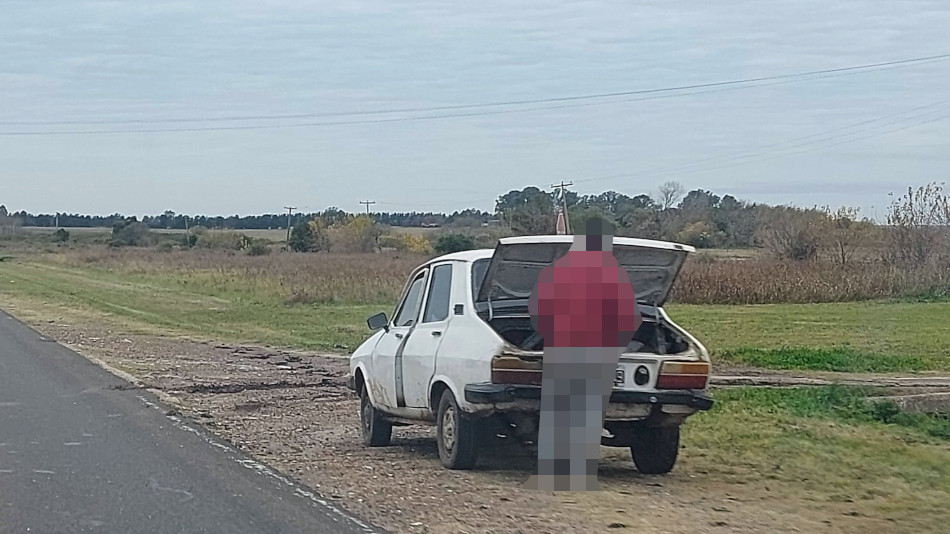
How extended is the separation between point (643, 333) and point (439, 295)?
5.74ft

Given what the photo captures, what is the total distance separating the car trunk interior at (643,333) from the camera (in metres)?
9.57

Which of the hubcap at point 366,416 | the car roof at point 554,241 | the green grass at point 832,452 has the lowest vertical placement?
the green grass at point 832,452

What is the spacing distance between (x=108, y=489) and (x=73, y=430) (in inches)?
128

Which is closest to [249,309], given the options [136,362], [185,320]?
[185,320]

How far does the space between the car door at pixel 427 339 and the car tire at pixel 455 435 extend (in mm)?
307

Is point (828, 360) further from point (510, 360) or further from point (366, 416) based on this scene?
point (510, 360)

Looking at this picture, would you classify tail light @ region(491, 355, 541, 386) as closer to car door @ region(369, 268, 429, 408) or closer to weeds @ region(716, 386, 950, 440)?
car door @ region(369, 268, 429, 408)

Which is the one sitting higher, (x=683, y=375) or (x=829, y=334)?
(x=683, y=375)

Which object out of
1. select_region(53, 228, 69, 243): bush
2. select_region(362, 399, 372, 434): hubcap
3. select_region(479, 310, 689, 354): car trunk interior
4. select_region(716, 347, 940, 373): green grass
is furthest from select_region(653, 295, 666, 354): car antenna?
select_region(53, 228, 69, 243): bush

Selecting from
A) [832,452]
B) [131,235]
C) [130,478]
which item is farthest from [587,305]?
[131,235]

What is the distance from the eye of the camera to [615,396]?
8961 millimetres

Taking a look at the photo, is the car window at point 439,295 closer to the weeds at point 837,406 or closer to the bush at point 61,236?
the weeds at point 837,406

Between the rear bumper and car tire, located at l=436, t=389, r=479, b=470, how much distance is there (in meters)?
0.44

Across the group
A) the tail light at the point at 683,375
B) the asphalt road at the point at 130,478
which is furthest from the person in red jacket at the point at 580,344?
the asphalt road at the point at 130,478
